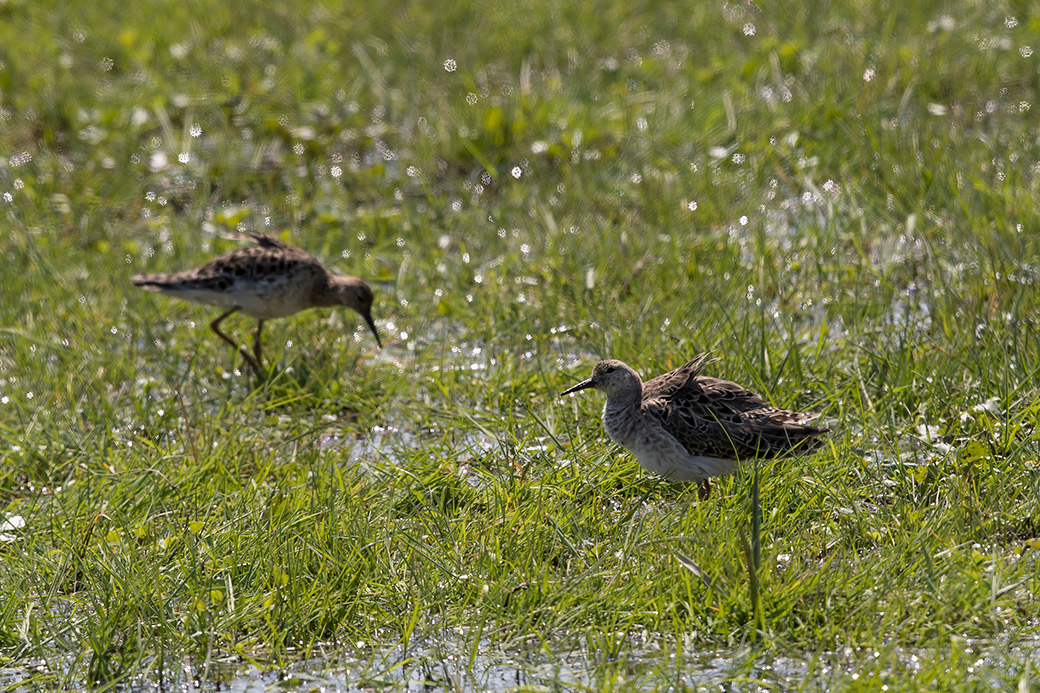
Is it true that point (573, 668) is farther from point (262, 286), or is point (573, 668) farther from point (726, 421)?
point (262, 286)

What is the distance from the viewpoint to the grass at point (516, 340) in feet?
15.7

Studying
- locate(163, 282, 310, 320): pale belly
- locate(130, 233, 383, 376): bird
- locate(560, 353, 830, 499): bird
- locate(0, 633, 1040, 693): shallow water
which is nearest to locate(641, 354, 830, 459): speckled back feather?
locate(560, 353, 830, 499): bird

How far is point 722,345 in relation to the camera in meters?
6.63

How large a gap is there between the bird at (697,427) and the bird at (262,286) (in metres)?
2.37

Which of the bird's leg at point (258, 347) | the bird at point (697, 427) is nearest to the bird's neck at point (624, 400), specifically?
the bird at point (697, 427)

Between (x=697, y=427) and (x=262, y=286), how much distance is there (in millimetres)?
3245

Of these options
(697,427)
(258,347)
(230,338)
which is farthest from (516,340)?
(697,427)

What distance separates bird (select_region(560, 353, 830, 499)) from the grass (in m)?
0.16

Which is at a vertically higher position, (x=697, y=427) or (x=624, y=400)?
(x=624, y=400)

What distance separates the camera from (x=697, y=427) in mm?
5652

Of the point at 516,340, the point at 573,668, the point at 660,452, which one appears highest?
the point at 516,340

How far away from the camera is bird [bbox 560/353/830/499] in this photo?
5609 mm

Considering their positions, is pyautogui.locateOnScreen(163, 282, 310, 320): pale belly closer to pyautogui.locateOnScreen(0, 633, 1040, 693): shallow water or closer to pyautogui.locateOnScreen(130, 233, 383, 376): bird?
pyautogui.locateOnScreen(130, 233, 383, 376): bird

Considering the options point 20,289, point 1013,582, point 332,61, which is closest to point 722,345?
point 1013,582
